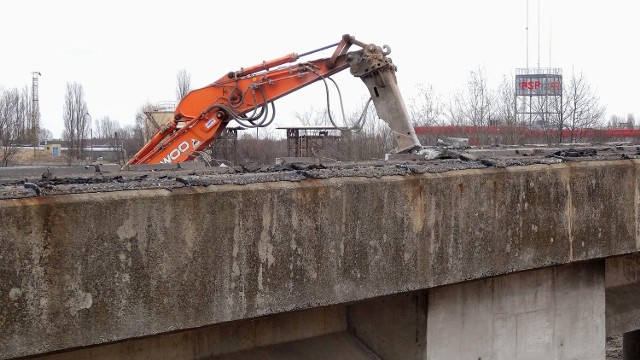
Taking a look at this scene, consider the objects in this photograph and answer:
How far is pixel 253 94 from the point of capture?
45.9 ft

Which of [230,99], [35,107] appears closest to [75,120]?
[35,107]

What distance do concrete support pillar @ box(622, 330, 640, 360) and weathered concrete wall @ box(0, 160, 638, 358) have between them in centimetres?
318

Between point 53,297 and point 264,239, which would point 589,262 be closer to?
point 264,239

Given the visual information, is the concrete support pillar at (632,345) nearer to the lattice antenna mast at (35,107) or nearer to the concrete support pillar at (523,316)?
the concrete support pillar at (523,316)

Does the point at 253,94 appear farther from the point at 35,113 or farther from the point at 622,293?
the point at 35,113

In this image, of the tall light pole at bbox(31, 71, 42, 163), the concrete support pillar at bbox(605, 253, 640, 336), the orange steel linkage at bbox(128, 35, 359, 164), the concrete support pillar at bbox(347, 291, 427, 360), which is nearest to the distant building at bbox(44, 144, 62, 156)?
the tall light pole at bbox(31, 71, 42, 163)

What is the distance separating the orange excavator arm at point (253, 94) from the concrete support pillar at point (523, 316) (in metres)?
8.51

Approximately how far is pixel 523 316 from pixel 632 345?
365 centimetres

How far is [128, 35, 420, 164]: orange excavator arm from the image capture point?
535 inches

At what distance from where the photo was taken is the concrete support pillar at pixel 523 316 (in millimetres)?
4473

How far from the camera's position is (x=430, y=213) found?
13.7ft

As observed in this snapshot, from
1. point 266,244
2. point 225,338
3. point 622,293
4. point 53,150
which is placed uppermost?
point 53,150

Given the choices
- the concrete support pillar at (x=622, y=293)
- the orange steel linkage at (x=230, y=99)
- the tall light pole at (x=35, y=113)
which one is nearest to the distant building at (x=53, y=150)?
the tall light pole at (x=35, y=113)

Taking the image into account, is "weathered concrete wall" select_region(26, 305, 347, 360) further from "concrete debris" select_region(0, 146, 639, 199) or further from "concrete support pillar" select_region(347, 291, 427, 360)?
"concrete debris" select_region(0, 146, 639, 199)
